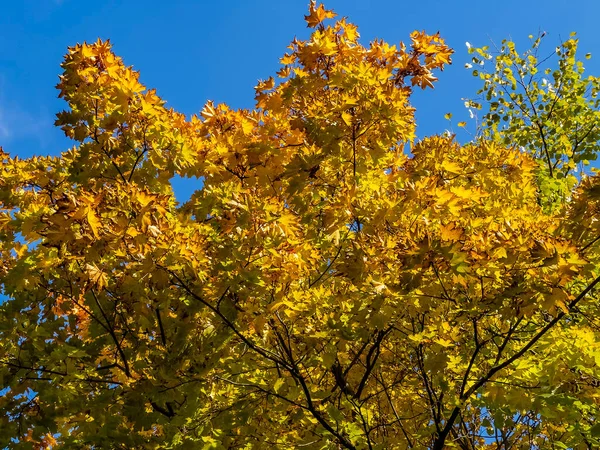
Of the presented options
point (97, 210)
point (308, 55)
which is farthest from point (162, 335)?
point (308, 55)

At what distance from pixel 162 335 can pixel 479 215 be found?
3.03 m

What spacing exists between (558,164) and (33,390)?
10326 millimetres

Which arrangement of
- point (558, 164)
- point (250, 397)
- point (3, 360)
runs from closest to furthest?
point (250, 397) → point (3, 360) → point (558, 164)

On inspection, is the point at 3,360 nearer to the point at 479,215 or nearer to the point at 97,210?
the point at 97,210

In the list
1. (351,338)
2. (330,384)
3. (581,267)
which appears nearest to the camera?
(581,267)

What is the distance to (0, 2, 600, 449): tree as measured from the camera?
11.4 ft

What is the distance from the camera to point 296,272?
3936 mm

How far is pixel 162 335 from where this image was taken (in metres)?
4.83

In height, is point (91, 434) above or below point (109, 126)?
below

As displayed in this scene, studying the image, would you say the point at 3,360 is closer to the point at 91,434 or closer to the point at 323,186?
the point at 91,434

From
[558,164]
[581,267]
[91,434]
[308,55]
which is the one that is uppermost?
[558,164]

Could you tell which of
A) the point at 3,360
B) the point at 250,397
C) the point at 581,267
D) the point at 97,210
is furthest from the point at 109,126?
the point at 581,267

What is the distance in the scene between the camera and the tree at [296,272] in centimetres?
346

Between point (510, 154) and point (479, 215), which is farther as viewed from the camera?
point (510, 154)
